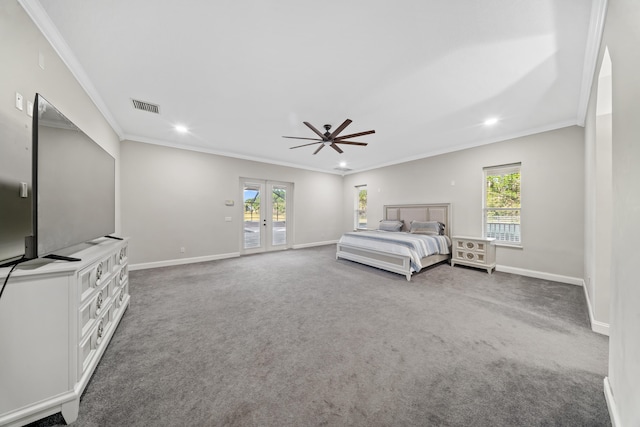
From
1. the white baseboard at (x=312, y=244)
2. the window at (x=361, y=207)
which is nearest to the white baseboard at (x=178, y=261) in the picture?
the white baseboard at (x=312, y=244)

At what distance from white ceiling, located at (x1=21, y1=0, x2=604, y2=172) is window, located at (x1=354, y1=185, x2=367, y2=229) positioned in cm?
371

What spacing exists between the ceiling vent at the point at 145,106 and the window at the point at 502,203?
20.4 ft

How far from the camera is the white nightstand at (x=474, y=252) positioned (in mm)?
4105

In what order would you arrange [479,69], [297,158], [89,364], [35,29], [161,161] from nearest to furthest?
[89,364]
[35,29]
[479,69]
[161,161]
[297,158]

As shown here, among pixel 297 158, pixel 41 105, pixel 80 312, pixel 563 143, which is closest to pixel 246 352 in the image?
pixel 80 312

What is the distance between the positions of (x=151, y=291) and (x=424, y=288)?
4.14 m

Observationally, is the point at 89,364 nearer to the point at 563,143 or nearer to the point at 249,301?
the point at 249,301

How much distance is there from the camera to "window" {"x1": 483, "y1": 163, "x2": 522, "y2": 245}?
4160 millimetres

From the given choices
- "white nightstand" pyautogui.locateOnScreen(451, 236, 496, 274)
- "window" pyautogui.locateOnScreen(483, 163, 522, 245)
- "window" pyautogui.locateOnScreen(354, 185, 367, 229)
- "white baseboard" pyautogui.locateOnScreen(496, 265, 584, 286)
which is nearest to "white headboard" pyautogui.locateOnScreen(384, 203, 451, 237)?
"white nightstand" pyautogui.locateOnScreen(451, 236, 496, 274)

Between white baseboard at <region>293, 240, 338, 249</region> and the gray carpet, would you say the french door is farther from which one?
the gray carpet

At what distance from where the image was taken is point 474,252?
426 centimetres

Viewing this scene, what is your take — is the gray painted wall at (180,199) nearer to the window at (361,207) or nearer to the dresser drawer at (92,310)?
the window at (361,207)

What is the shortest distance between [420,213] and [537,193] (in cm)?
217

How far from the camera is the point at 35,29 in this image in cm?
171
